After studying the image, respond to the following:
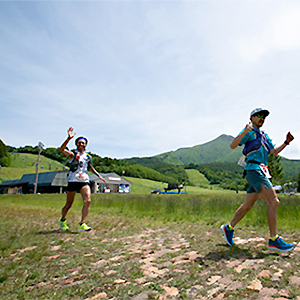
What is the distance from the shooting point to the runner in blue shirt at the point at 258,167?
3.30 metres

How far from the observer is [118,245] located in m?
4.04

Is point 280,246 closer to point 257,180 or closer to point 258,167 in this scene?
point 257,180

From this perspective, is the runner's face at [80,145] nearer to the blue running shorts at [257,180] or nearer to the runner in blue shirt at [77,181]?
the runner in blue shirt at [77,181]

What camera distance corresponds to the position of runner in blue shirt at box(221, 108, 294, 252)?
330cm

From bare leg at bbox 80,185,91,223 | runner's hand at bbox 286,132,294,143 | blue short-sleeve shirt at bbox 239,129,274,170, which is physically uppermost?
runner's hand at bbox 286,132,294,143

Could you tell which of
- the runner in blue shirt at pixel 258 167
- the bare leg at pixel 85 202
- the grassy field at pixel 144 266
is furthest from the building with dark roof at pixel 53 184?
the runner in blue shirt at pixel 258 167

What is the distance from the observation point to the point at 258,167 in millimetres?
3428

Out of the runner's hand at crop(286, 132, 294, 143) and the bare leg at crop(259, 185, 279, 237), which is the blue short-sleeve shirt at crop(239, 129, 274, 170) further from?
the runner's hand at crop(286, 132, 294, 143)

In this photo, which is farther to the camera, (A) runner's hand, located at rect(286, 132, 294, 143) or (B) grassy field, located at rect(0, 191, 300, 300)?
(A) runner's hand, located at rect(286, 132, 294, 143)

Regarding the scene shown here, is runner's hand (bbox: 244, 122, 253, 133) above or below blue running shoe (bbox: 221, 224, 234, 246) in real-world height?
above

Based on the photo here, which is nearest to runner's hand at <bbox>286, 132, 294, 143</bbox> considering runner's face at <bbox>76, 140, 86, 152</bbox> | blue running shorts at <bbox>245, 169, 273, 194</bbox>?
blue running shorts at <bbox>245, 169, 273, 194</bbox>

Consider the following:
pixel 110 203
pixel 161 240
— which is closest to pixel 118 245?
pixel 161 240

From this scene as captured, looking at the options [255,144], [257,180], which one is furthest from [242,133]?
[257,180]

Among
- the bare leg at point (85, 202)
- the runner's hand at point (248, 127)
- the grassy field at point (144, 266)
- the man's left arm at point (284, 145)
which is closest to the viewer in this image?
the grassy field at point (144, 266)
